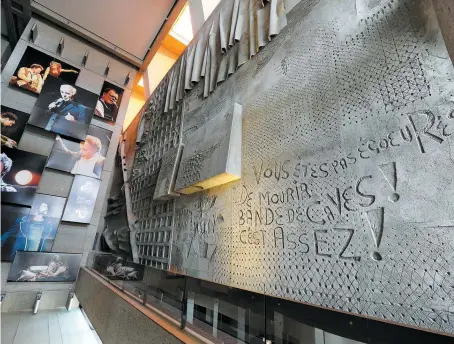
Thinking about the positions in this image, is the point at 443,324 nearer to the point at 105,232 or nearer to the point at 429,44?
the point at 429,44

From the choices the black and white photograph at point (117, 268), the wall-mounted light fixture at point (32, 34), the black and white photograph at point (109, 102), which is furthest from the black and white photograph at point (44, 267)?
the wall-mounted light fixture at point (32, 34)

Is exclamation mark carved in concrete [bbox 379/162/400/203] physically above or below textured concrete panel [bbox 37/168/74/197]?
below

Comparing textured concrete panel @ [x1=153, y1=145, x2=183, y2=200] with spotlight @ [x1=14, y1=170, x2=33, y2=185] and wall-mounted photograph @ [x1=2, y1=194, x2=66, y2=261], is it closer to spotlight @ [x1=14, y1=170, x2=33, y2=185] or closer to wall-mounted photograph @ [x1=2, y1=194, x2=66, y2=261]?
wall-mounted photograph @ [x1=2, y1=194, x2=66, y2=261]

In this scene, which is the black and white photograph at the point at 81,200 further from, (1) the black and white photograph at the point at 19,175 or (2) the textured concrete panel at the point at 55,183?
(1) the black and white photograph at the point at 19,175

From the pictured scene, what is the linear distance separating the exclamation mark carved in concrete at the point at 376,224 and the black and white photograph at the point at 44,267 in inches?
280

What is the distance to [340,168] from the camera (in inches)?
61.9

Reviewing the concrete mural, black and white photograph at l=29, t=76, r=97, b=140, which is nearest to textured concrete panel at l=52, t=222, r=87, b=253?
black and white photograph at l=29, t=76, r=97, b=140

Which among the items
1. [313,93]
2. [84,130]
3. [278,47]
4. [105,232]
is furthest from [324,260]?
[84,130]

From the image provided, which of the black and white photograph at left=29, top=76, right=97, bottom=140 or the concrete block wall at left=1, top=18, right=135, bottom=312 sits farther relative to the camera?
the black and white photograph at left=29, top=76, right=97, bottom=140

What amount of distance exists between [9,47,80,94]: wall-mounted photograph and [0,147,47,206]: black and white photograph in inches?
79.8

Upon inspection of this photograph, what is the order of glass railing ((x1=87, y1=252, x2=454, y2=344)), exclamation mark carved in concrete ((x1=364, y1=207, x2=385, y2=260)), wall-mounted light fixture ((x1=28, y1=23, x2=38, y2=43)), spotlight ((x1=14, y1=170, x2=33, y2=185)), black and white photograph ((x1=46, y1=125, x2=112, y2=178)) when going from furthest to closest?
1. wall-mounted light fixture ((x1=28, y1=23, x2=38, y2=43))
2. black and white photograph ((x1=46, y1=125, x2=112, y2=178))
3. spotlight ((x1=14, y1=170, x2=33, y2=185))
4. exclamation mark carved in concrete ((x1=364, y1=207, x2=385, y2=260))
5. glass railing ((x1=87, y1=252, x2=454, y2=344))

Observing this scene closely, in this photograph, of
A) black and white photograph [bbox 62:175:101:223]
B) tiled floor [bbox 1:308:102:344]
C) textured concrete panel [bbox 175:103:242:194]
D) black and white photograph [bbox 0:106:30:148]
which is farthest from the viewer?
black and white photograph [bbox 62:175:101:223]

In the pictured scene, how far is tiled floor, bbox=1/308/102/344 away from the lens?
339 cm

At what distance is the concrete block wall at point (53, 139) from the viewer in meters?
5.22
